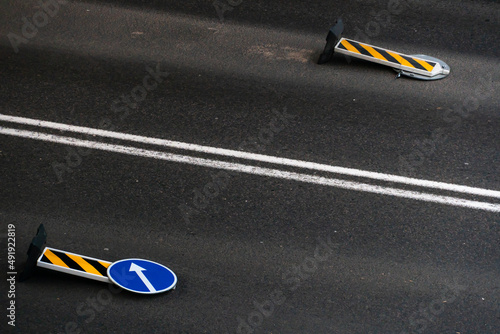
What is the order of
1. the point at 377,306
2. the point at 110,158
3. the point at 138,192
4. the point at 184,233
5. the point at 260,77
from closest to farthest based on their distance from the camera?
the point at 377,306
the point at 184,233
the point at 138,192
the point at 110,158
the point at 260,77

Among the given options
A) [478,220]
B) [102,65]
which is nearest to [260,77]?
[102,65]

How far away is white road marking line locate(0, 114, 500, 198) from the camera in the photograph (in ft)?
19.4

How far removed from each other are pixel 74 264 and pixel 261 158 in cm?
235

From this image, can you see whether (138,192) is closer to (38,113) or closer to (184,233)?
(184,233)

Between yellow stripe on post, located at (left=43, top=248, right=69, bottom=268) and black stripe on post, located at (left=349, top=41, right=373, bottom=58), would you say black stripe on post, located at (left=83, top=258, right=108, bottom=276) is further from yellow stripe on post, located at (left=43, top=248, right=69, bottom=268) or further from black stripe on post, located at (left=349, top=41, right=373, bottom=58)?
black stripe on post, located at (left=349, top=41, right=373, bottom=58)

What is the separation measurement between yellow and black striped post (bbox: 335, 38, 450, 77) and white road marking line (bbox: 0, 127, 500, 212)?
230cm

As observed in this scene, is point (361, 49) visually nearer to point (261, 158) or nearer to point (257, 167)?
point (261, 158)

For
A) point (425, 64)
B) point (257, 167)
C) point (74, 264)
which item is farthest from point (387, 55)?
point (74, 264)

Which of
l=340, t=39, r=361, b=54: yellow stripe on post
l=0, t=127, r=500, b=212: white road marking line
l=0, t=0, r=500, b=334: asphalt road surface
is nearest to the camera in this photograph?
l=0, t=0, r=500, b=334: asphalt road surface

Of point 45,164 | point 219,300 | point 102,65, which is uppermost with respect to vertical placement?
point 102,65

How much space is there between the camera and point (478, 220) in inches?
219

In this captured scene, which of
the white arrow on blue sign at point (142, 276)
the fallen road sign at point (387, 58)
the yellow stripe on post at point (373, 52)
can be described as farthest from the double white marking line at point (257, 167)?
the yellow stripe on post at point (373, 52)

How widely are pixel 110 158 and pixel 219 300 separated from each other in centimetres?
223

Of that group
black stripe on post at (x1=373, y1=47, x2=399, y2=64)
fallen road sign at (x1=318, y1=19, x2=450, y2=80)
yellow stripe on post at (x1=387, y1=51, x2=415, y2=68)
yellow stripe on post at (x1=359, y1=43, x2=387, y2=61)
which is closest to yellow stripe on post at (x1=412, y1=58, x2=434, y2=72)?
fallen road sign at (x1=318, y1=19, x2=450, y2=80)
